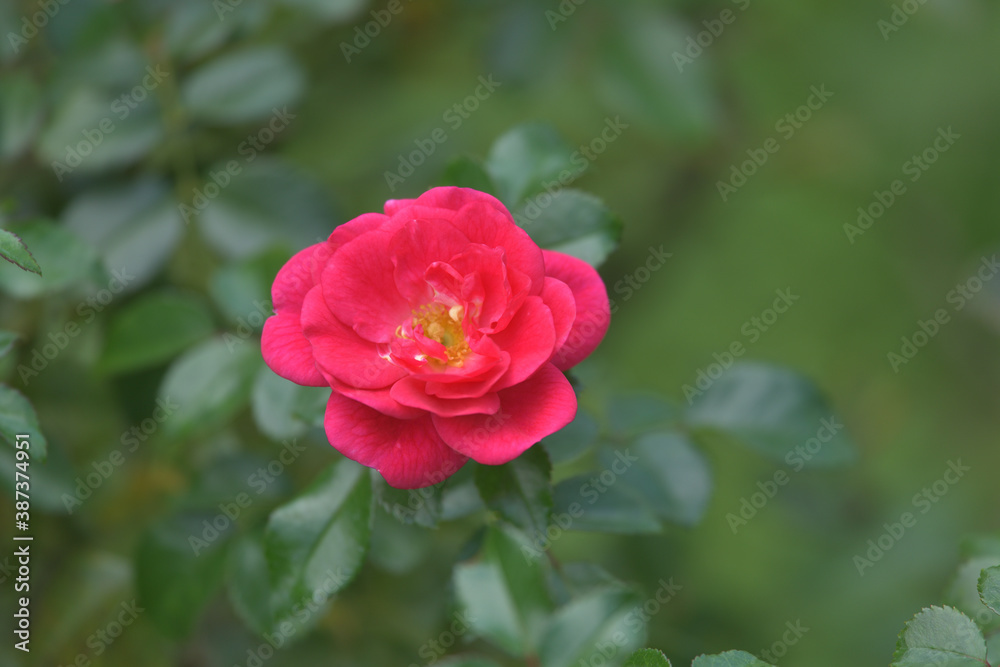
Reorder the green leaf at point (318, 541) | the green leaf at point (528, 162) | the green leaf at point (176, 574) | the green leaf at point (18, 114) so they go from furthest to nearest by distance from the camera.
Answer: the green leaf at point (18, 114) → the green leaf at point (176, 574) → the green leaf at point (528, 162) → the green leaf at point (318, 541)

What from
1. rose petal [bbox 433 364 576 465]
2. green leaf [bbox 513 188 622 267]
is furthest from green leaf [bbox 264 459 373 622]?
green leaf [bbox 513 188 622 267]

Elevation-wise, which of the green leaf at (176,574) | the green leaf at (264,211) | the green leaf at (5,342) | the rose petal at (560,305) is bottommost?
the green leaf at (176,574)

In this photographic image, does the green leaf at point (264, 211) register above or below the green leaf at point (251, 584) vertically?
above

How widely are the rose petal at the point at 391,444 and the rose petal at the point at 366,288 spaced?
6 centimetres

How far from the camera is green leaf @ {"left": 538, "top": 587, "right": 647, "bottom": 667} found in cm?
→ 68

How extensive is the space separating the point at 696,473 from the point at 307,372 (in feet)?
1.54

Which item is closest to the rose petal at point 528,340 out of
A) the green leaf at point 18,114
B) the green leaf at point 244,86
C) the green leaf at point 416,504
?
the green leaf at point 416,504

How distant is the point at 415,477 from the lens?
23.3 inches

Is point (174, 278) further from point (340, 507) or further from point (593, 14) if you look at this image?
point (593, 14)

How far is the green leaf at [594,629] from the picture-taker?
68cm

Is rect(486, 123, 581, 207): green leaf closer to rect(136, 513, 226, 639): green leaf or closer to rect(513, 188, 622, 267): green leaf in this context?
rect(513, 188, 622, 267): green leaf

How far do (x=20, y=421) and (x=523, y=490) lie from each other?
379 millimetres

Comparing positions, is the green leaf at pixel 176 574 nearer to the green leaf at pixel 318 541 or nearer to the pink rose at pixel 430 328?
the green leaf at pixel 318 541

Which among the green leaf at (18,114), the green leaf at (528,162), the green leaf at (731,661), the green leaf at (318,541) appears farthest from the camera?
the green leaf at (18,114)
